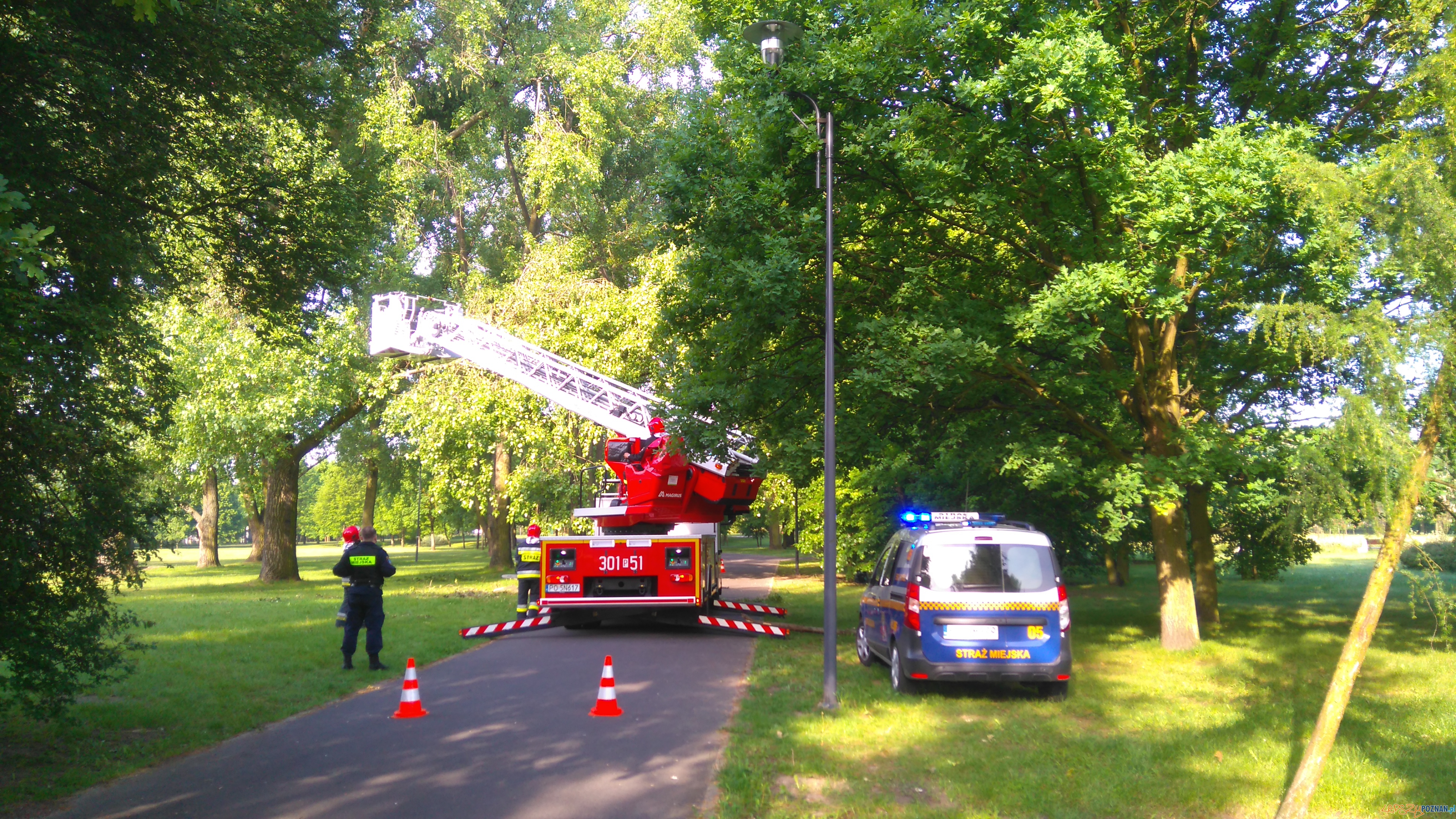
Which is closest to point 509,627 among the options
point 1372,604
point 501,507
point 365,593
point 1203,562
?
point 365,593

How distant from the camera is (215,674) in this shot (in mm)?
12242

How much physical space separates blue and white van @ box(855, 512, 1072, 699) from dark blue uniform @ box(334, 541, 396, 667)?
6360mm

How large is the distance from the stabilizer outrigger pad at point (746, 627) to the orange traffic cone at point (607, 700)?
6600mm

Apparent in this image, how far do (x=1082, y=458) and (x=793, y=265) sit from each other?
6038 millimetres

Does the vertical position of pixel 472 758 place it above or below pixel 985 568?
below

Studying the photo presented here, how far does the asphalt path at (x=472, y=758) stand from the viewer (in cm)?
666

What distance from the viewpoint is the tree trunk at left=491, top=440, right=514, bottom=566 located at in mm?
28516

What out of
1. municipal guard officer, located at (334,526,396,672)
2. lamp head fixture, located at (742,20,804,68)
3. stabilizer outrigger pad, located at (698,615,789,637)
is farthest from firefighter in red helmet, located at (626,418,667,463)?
lamp head fixture, located at (742,20,804,68)

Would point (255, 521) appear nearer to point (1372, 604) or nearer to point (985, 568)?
point (985, 568)

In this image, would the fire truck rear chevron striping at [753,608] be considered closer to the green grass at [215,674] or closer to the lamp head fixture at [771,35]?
the green grass at [215,674]

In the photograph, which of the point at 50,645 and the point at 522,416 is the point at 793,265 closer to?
the point at 50,645

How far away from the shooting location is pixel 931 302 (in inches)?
556

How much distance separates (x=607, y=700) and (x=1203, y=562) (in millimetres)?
12474

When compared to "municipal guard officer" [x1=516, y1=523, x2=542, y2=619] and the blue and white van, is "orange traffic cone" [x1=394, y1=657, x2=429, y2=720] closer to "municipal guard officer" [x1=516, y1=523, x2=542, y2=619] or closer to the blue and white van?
the blue and white van
